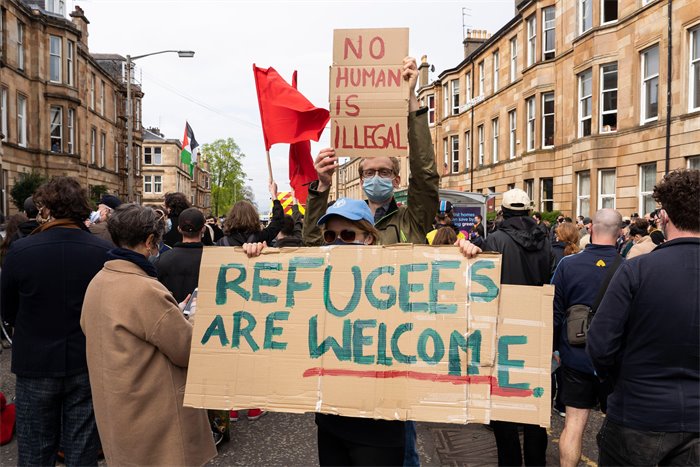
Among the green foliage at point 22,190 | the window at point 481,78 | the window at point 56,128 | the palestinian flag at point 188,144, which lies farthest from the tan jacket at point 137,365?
the window at point 481,78

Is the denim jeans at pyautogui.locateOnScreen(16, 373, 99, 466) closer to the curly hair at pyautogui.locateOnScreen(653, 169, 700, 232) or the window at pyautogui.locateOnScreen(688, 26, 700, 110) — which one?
the curly hair at pyautogui.locateOnScreen(653, 169, 700, 232)

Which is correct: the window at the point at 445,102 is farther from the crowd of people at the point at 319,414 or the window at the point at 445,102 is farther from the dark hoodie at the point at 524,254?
the crowd of people at the point at 319,414

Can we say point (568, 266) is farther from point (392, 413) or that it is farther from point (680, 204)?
point (392, 413)

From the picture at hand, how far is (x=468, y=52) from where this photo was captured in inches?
1523

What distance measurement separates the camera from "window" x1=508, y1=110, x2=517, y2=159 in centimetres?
2925

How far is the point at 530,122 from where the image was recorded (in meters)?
27.0

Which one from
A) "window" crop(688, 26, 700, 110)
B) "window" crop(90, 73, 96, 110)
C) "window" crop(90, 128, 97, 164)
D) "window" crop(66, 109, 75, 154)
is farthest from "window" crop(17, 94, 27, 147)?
"window" crop(688, 26, 700, 110)

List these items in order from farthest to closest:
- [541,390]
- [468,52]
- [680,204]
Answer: [468,52]
[680,204]
[541,390]

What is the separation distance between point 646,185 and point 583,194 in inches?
139

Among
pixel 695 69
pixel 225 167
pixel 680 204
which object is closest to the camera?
pixel 680 204

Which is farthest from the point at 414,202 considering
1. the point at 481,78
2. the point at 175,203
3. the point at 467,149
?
the point at 467,149

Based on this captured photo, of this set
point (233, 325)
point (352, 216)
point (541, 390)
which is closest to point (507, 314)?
point (541, 390)

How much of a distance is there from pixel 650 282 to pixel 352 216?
4.76 feet

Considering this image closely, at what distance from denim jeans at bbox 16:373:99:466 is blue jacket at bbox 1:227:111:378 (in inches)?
3.4
